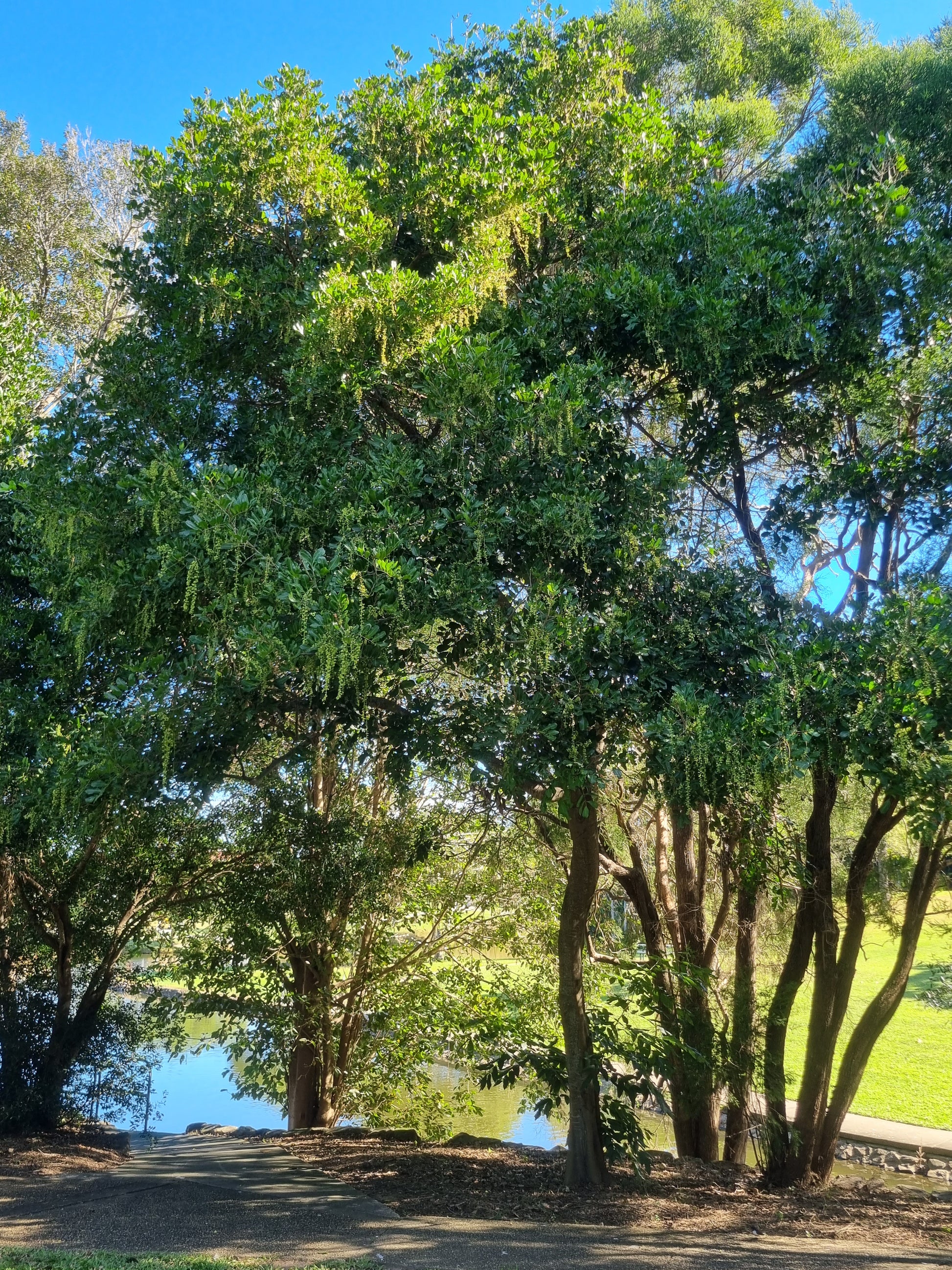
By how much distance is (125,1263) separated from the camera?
203 inches

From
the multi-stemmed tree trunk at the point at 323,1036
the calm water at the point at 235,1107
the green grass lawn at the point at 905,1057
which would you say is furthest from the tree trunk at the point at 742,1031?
the calm water at the point at 235,1107

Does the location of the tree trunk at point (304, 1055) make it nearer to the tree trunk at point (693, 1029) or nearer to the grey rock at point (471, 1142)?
the grey rock at point (471, 1142)

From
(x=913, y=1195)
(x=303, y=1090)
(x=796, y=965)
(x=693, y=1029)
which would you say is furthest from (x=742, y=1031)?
(x=303, y=1090)

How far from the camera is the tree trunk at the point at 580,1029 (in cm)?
747

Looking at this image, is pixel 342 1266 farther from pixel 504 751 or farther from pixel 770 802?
pixel 770 802

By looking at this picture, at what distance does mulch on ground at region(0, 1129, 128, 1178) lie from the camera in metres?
8.05

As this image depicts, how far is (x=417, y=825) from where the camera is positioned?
35.8 feet

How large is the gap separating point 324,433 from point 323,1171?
6504 millimetres

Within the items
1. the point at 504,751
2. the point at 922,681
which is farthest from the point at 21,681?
the point at 922,681

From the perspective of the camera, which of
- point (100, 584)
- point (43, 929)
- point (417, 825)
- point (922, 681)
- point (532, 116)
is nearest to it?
point (922, 681)

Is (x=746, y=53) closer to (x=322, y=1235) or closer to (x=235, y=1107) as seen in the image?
(x=322, y=1235)

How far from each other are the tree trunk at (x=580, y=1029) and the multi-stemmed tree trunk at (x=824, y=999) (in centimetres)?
161

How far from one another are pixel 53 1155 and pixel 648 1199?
5.46 m

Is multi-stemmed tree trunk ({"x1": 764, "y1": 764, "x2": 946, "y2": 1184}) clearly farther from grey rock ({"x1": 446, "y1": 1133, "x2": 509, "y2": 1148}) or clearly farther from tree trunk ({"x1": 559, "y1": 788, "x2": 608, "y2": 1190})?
grey rock ({"x1": 446, "y1": 1133, "x2": 509, "y2": 1148})
